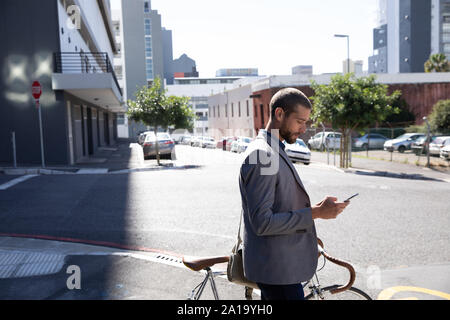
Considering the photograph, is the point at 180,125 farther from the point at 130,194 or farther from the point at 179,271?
the point at 179,271

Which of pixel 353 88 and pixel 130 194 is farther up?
pixel 353 88

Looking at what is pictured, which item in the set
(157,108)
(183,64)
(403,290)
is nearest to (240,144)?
(157,108)

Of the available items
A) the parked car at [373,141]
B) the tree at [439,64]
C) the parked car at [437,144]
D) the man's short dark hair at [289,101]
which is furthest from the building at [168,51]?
the man's short dark hair at [289,101]

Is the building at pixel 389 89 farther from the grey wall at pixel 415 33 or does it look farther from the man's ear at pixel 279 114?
the grey wall at pixel 415 33

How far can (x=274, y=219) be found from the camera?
2420 millimetres

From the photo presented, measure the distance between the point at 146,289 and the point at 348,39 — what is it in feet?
111

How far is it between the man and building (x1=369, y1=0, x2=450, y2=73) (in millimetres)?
101007

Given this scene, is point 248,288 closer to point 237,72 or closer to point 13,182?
point 13,182

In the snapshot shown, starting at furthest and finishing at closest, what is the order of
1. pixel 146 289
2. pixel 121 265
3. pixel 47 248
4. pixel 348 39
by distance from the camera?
1. pixel 348 39
2. pixel 47 248
3. pixel 121 265
4. pixel 146 289

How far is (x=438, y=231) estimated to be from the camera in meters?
7.68

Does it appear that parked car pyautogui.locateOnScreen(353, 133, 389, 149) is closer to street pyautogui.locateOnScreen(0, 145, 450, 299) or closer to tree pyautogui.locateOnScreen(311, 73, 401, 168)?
tree pyautogui.locateOnScreen(311, 73, 401, 168)

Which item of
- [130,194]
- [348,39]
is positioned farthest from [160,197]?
[348,39]

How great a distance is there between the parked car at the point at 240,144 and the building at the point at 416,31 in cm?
7023

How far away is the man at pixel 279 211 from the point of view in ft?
7.98
